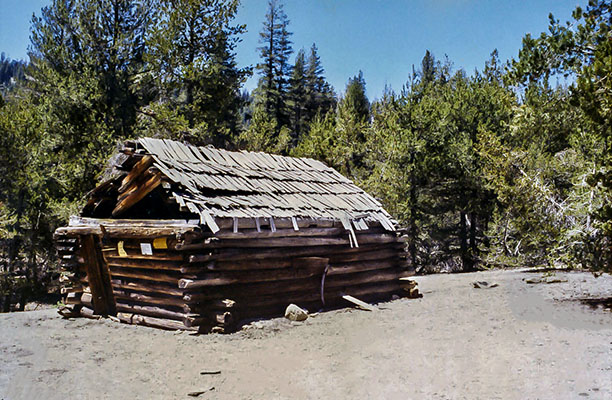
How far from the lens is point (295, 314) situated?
9.25m

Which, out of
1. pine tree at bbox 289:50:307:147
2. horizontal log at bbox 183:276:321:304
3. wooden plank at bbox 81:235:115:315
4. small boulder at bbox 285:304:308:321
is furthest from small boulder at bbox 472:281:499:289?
pine tree at bbox 289:50:307:147

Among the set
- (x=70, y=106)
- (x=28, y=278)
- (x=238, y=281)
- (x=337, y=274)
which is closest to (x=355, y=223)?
(x=337, y=274)

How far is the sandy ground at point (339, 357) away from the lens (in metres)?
5.51

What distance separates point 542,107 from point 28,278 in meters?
21.5

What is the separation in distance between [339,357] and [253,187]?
15.1 ft

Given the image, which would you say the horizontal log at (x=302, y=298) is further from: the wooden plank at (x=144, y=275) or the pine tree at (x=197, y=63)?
the pine tree at (x=197, y=63)

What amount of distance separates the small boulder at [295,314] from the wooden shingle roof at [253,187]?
1.95 meters

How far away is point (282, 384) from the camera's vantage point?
5.88 metres

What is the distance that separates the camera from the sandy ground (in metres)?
5.51

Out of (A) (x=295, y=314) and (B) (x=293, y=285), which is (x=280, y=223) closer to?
(B) (x=293, y=285)

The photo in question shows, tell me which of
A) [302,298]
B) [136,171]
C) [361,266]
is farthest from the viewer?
[361,266]

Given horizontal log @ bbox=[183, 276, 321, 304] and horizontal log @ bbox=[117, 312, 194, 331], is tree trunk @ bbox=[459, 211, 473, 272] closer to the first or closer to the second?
horizontal log @ bbox=[183, 276, 321, 304]

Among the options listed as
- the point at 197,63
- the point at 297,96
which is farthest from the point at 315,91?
the point at 197,63

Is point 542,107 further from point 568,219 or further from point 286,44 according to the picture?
point 286,44
